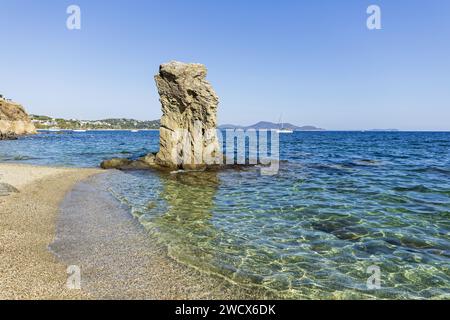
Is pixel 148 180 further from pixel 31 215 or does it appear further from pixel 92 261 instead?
pixel 92 261

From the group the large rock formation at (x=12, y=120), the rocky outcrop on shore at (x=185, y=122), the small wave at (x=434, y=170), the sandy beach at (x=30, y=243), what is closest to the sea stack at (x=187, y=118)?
the rocky outcrop on shore at (x=185, y=122)

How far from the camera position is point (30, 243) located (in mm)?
10375

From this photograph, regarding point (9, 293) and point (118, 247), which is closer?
point (9, 293)

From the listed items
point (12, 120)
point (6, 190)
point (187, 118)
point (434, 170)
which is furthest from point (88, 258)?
point (12, 120)

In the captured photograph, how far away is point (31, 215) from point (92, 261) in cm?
624

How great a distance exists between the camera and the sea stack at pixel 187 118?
31047 millimetres

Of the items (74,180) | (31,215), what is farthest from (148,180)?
(31,215)

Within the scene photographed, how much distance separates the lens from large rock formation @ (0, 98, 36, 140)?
9288cm

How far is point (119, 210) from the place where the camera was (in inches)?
606

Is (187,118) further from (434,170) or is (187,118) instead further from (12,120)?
(12,120)

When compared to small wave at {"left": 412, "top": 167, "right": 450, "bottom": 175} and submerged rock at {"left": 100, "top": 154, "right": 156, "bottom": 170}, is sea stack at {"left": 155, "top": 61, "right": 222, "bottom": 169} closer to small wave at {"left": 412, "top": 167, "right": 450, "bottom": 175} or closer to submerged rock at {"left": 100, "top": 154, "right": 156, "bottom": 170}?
submerged rock at {"left": 100, "top": 154, "right": 156, "bottom": 170}

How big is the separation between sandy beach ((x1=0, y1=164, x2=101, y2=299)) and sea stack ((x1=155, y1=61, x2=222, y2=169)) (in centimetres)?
1244

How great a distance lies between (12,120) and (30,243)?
10924 cm

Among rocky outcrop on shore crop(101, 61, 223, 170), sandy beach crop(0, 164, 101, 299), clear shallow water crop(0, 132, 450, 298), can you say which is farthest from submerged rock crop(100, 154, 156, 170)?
sandy beach crop(0, 164, 101, 299)
